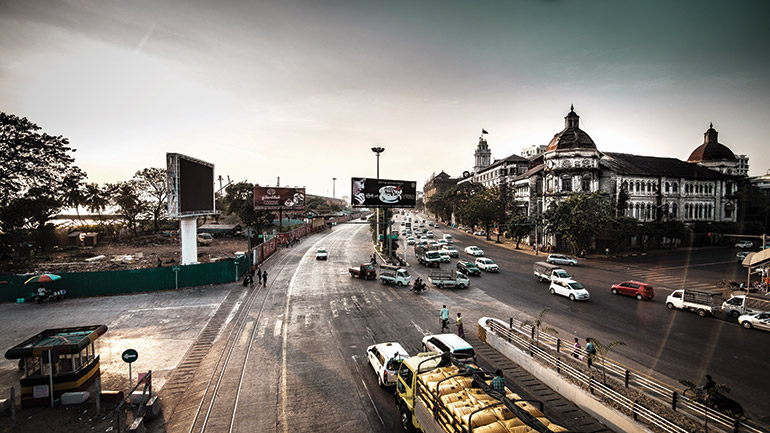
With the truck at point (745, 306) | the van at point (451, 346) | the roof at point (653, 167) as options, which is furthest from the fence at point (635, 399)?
the roof at point (653, 167)

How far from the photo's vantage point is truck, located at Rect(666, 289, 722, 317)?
22.5 metres

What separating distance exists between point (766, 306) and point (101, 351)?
3761cm

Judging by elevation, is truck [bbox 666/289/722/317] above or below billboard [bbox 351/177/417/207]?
below

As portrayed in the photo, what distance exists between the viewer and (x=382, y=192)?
43.3 m

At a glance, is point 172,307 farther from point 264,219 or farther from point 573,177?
point 573,177

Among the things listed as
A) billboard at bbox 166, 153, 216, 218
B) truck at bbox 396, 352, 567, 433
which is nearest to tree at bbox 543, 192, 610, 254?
truck at bbox 396, 352, 567, 433

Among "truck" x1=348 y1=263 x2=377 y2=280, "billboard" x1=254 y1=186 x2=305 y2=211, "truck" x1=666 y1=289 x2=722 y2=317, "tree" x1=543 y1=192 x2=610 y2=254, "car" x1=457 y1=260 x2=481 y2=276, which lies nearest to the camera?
"truck" x1=666 y1=289 x2=722 y2=317

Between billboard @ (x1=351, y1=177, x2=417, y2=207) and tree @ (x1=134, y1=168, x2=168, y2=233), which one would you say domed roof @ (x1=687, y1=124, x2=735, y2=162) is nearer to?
billboard @ (x1=351, y1=177, x2=417, y2=207)

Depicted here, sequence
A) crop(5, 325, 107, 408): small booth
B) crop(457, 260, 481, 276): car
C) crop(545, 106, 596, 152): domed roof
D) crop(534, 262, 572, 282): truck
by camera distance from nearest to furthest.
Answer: crop(5, 325, 107, 408): small booth
crop(534, 262, 572, 282): truck
crop(457, 260, 481, 276): car
crop(545, 106, 596, 152): domed roof

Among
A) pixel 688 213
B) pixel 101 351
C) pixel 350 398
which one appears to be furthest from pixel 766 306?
pixel 688 213

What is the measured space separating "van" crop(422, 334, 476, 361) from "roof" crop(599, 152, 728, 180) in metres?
56.7

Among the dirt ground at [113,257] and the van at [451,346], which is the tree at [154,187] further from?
the van at [451,346]

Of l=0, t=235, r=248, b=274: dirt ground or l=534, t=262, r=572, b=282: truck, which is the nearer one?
l=534, t=262, r=572, b=282: truck

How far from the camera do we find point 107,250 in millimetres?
56406
